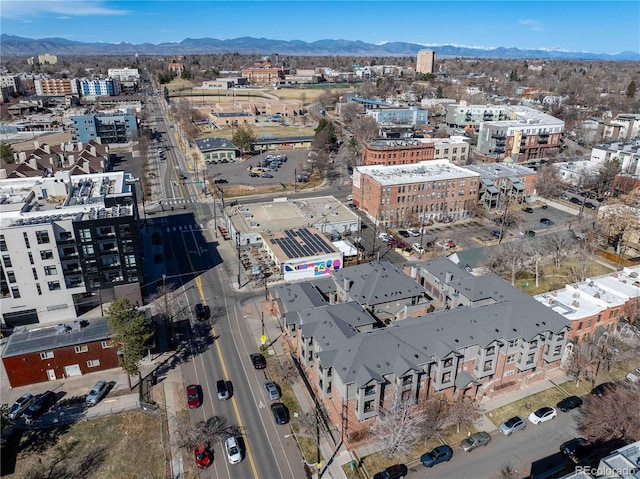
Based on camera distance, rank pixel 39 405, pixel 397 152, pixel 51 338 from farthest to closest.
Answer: pixel 397 152 < pixel 51 338 < pixel 39 405

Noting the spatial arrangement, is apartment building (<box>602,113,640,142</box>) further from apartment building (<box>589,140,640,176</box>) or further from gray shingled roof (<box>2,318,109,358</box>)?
gray shingled roof (<box>2,318,109,358</box>)

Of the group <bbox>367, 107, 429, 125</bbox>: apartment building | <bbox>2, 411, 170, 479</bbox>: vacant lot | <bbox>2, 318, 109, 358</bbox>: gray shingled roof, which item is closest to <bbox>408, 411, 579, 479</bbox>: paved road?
<bbox>2, 411, 170, 479</bbox>: vacant lot

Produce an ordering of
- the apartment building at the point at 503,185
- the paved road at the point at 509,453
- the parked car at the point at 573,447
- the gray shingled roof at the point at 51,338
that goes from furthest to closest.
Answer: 1. the apartment building at the point at 503,185
2. the gray shingled roof at the point at 51,338
3. the parked car at the point at 573,447
4. the paved road at the point at 509,453

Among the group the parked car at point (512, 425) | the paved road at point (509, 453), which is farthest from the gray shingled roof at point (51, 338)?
the parked car at point (512, 425)

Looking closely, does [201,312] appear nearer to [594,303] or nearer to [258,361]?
[258,361]

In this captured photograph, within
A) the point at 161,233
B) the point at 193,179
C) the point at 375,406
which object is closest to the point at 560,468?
the point at 375,406

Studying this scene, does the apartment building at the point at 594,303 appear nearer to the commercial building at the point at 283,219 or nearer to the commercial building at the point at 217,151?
the commercial building at the point at 283,219

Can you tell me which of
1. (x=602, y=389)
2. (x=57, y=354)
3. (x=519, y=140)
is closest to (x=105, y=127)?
(x=57, y=354)
